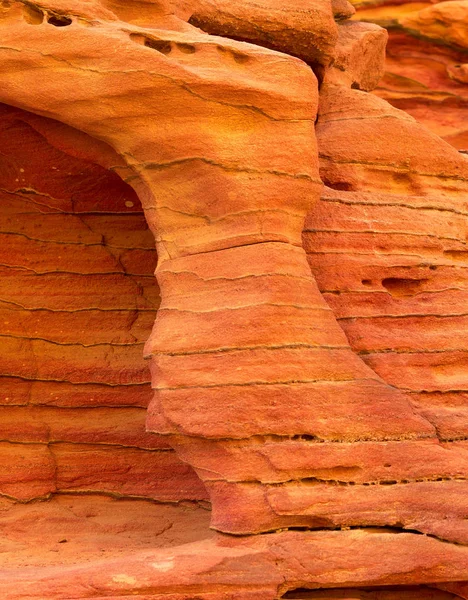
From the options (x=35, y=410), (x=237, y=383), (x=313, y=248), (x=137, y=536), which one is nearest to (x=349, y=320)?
(x=313, y=248)

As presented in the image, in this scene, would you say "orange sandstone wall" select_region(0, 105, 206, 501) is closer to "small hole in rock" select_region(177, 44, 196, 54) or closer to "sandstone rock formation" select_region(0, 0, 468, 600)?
"sandstone rock formation" select_region(0, 0, 468, 600)

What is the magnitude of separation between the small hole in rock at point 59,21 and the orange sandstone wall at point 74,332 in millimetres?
1077

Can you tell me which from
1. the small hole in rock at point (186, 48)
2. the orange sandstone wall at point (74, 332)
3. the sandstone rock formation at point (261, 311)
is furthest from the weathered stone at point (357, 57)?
the orange sandstone wall at point (74, 332)

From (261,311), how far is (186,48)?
1.72m

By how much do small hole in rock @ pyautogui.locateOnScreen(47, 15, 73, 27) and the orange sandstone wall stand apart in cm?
108

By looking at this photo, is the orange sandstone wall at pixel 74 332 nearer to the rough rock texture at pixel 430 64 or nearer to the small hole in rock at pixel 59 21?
the small hole in rock at pixel 59 21

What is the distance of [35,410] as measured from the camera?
662cm

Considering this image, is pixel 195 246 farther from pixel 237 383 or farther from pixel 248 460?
pixel 248 460

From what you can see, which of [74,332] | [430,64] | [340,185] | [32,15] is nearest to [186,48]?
[32,15]

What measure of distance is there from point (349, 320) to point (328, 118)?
1791 mm

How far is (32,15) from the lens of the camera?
17.3 ft

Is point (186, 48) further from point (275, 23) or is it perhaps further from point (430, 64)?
point (430, 64)

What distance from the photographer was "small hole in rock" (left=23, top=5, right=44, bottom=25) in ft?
17.2

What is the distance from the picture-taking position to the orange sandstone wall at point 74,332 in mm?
6434
